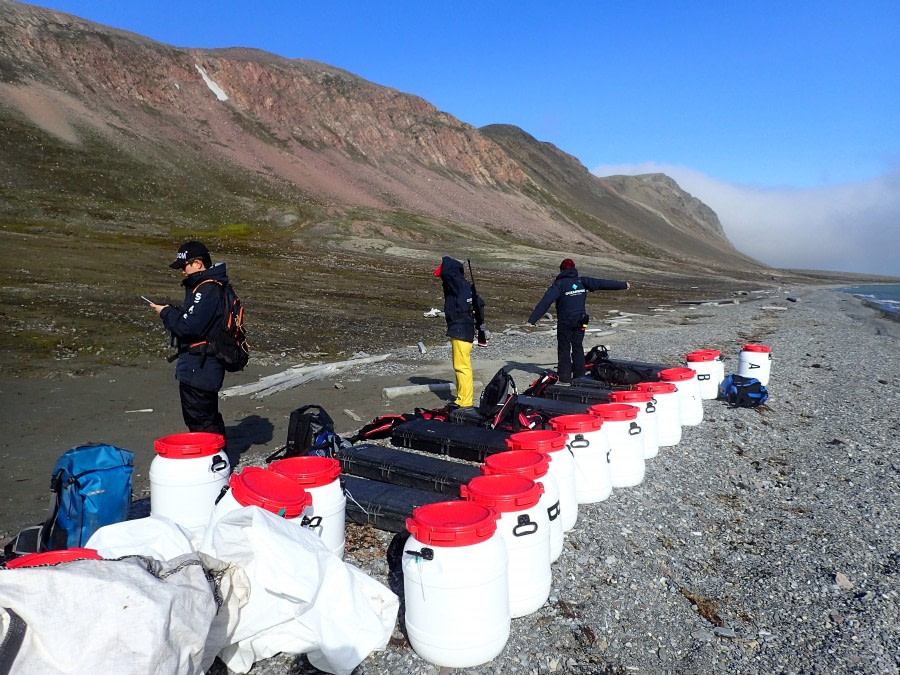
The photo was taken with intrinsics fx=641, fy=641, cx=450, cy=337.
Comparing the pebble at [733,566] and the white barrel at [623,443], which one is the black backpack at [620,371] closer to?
the pebble at [733,566]

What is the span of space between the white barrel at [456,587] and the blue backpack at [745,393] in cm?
769

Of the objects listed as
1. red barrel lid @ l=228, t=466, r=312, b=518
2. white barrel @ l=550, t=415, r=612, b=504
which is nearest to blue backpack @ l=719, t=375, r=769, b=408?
white barrel @ l=550, t=415, r=612, b=504

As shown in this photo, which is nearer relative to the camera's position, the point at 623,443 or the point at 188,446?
the point at 188,446

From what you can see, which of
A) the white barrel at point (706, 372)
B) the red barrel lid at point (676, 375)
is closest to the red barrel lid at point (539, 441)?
the red barrel lid at point (676, 375)

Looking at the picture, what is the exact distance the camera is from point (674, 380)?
871cm

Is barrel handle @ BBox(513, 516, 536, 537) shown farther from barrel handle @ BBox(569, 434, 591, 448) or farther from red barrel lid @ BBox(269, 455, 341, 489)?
barrel handle @ BBox(569, 434, 591, 448)

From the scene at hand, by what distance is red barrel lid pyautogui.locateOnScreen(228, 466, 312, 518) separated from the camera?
385 centimetres

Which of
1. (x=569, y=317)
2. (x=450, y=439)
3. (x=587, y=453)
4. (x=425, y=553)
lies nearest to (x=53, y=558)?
(x=425, y=553)

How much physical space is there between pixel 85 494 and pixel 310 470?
1.54 m

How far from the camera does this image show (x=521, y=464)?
4730 mm

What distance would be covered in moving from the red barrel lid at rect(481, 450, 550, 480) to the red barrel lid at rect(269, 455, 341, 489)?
1146 millimetres

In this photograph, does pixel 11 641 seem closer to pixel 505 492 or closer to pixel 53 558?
pixel 53 558

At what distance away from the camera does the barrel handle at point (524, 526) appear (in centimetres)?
395

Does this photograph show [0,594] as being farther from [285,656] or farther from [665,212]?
[665,212]
